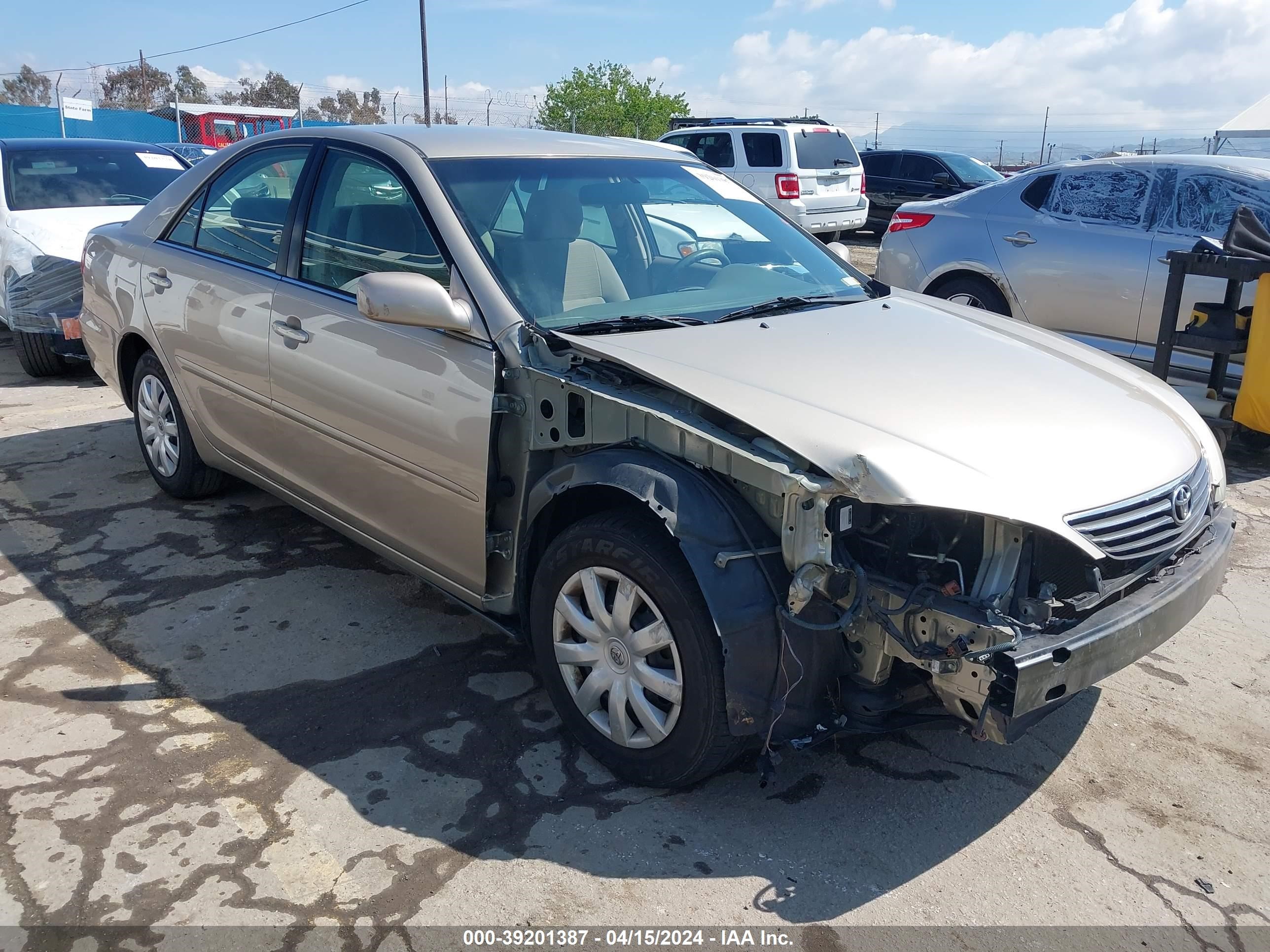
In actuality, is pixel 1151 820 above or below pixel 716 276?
below

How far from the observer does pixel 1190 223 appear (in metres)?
6.64

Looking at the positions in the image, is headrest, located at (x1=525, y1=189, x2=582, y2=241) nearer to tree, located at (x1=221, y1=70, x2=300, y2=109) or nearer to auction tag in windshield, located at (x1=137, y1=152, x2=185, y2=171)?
auction tag in windshield, located at (x1=137, y1=152, x2=185, y2=171)

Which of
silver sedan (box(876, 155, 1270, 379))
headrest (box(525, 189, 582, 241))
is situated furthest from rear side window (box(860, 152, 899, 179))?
headrest (box(525, 189, 582, 241))

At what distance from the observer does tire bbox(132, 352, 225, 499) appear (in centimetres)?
489

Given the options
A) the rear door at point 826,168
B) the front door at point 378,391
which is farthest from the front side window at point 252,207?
the rear door at point 826,168

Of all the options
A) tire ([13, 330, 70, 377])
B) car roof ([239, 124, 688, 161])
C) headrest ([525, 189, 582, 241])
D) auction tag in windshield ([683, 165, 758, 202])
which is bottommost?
tire ([13, 330, 70, 377])

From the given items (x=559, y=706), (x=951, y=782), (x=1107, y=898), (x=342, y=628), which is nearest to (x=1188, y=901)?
(x=1107, y=898)

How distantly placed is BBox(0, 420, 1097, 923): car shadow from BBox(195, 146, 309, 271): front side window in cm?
136

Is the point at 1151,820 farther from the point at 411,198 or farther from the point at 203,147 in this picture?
the point at 203,147

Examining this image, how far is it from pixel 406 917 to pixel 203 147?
23.0m

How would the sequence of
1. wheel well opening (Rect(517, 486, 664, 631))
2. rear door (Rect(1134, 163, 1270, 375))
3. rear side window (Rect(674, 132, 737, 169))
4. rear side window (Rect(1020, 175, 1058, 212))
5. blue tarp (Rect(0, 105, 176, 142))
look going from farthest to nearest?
blue tarp (Rect(0, 105, 176, 142))
rear side window (Rect(674, 132, 737, 169))
rear side window (Rect(1020, 175, 1058, 212))
rear door (Rect(1134, 163, 1270, 375))
wheel well opening (Rect(517, 486, 664, 631))

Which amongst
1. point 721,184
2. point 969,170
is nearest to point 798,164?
point 969,170

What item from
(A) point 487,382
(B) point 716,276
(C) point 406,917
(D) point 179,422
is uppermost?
(B) point 716,276

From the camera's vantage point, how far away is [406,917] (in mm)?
2439
